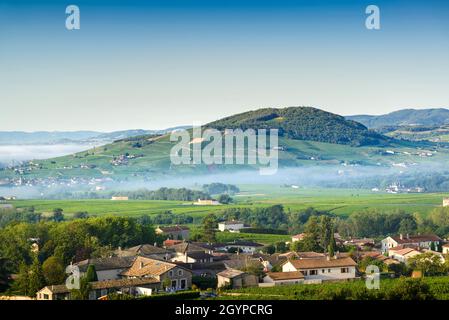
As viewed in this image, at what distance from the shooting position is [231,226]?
6494cm

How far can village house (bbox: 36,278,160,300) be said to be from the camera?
94.2 feet

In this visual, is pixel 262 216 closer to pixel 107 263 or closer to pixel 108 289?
pixel 107 263

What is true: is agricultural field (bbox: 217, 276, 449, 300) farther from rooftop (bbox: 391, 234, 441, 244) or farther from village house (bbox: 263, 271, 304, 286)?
rooftop (bbox: 391, 234, 441, 244)

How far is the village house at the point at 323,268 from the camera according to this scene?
34250 mm

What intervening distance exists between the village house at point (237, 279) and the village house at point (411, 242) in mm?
19235

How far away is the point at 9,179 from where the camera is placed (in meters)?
136

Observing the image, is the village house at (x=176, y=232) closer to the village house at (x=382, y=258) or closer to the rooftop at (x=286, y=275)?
the village house at (x=382, y=258)

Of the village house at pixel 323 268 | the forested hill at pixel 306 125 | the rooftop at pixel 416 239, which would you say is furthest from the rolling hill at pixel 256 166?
the village house at pixel 323 268

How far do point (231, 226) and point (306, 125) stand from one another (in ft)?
357

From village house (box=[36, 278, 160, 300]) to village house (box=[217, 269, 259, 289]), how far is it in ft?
8.41
